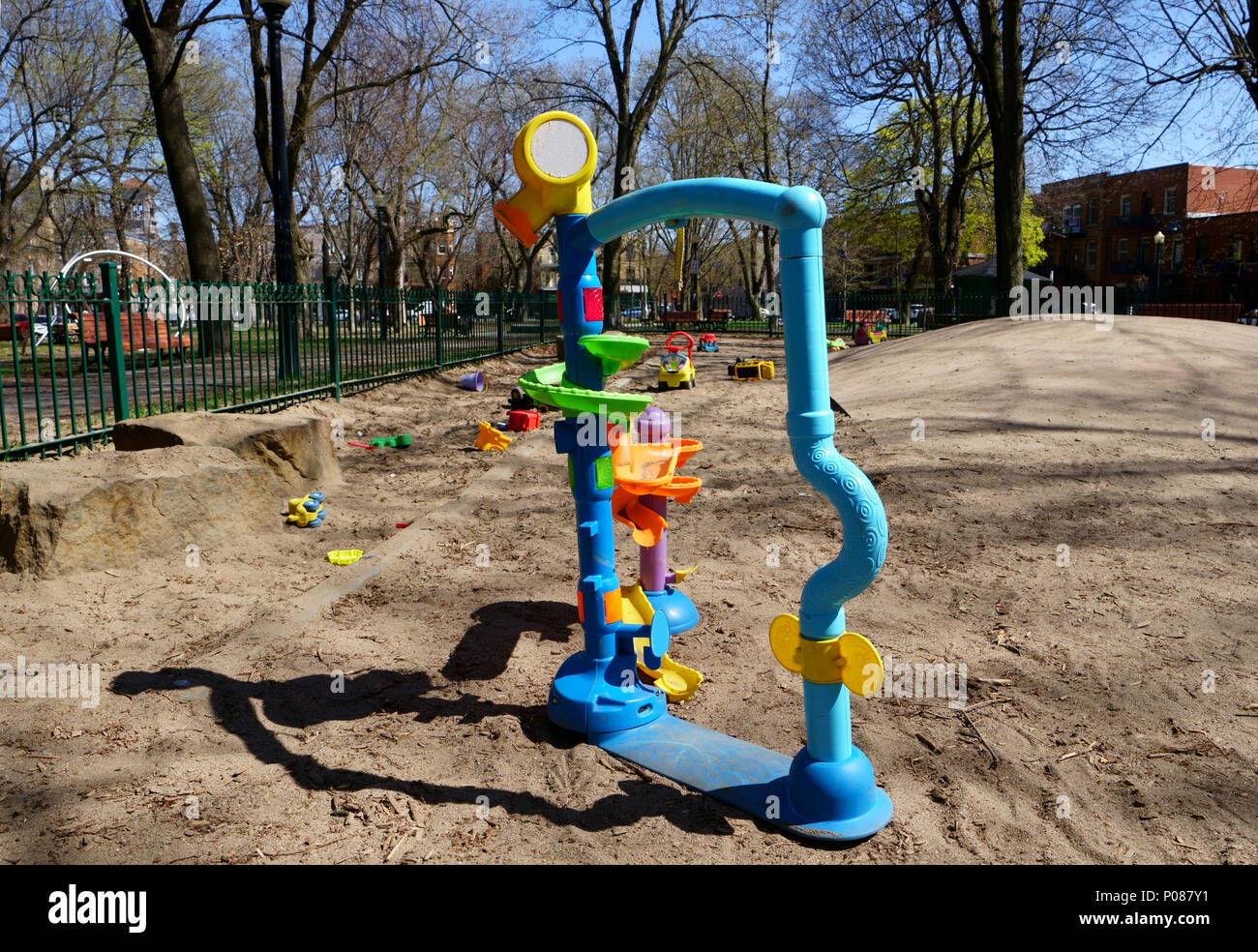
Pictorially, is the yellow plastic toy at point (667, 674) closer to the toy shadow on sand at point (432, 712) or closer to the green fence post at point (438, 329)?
the toy shadow on sand at point (432, 712)

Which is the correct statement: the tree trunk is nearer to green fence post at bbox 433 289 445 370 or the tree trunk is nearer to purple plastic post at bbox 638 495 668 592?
green fence post at bbox 433 289 445 370

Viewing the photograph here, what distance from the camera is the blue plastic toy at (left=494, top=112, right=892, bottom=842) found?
93.4 inches

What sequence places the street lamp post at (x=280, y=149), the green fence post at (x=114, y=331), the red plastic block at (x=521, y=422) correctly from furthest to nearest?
the street lamp post at (x=280, y=149), the red plastic block at (x=521, y=422), the green fence post at (x=114, y=331)

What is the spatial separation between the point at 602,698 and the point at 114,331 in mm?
5924

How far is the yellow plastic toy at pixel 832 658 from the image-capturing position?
2449 mm

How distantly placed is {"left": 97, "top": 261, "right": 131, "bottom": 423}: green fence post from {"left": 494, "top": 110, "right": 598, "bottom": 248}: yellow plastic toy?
534 centimetres

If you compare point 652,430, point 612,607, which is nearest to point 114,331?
point 652,430

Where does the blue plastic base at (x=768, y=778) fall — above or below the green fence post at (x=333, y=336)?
below

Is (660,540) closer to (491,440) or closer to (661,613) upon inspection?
(661,613)

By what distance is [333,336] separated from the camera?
1080 centimetres

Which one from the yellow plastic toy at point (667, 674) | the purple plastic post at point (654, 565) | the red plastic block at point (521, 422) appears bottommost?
the yellow plastic toy at point (667, 674)

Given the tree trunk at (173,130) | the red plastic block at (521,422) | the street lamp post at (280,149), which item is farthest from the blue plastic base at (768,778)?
the tree trunk at (173,130)

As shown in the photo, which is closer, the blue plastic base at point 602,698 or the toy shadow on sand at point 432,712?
the toy shadow on sand at point 432,712
